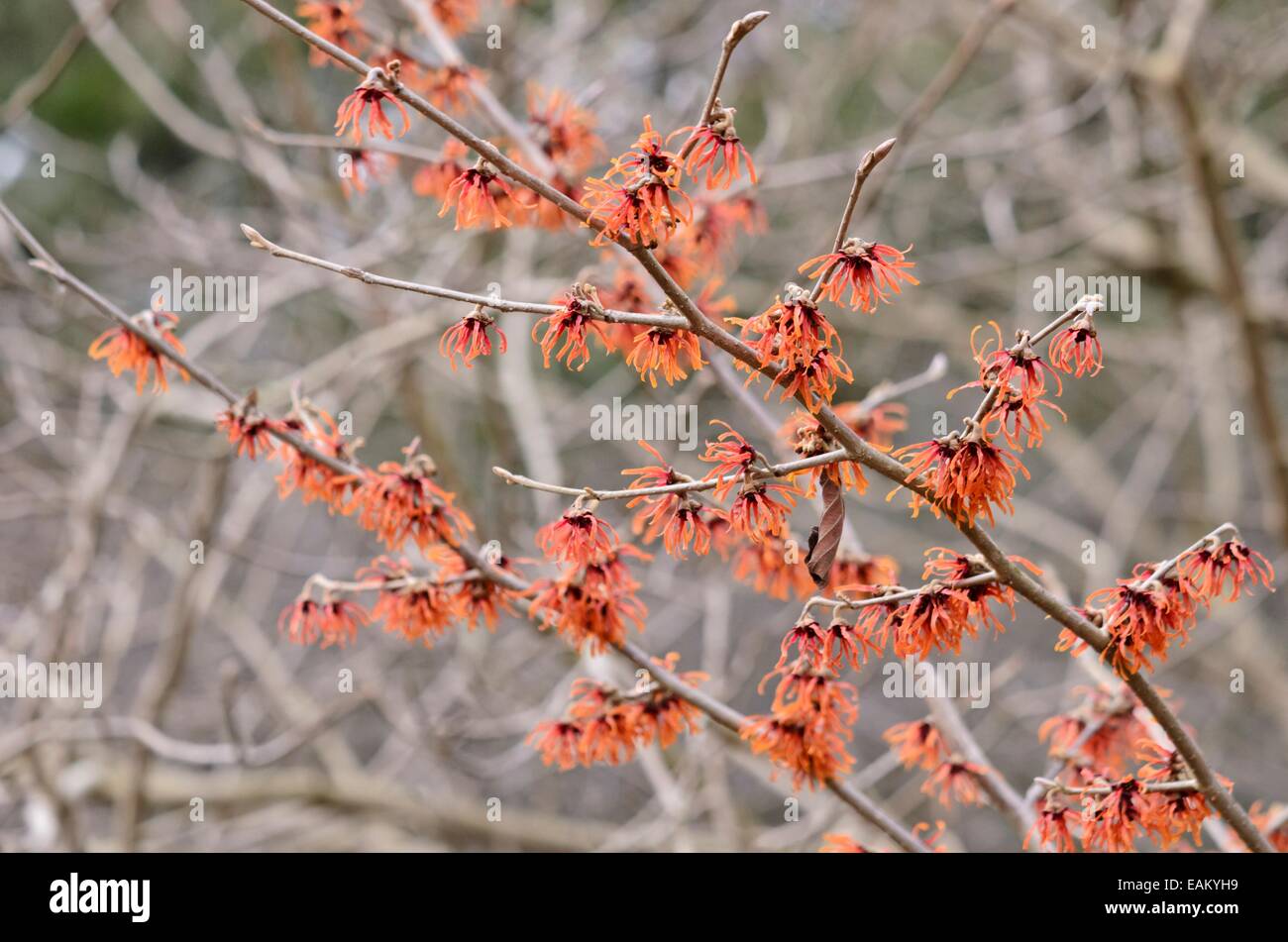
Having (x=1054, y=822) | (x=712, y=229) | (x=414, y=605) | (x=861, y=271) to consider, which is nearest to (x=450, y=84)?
(x=712, y=229)

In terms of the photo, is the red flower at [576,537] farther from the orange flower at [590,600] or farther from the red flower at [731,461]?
the red flower at [731,461]

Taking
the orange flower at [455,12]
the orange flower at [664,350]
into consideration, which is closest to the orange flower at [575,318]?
the orange flower at [664,350]

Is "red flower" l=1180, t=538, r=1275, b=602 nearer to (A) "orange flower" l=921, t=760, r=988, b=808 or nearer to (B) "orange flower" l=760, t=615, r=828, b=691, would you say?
(B) "orange flower" l=760, t=615, r=828, b=691

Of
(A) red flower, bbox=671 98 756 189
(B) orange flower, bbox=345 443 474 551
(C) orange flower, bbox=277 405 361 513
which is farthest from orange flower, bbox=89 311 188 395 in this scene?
(A) red flower, bbox=671 98 756 189

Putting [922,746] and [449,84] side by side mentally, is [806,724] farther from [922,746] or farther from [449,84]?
[449,84]

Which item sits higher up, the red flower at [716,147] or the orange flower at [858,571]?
the red flower at [716,147]

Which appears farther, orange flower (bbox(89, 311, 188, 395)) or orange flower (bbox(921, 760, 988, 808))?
orange flower (bbox(921, 760, 988, 808))
